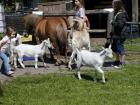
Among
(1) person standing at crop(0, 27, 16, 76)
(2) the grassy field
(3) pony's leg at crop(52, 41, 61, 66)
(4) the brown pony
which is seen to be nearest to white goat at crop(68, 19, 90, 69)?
(4) the brown pony

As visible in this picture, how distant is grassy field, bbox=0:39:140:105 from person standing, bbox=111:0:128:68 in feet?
1.80

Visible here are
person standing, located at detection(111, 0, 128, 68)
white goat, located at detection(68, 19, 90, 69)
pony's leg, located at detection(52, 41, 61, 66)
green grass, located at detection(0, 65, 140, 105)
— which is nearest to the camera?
green grass, located at detection(0, 65, 140, 105)

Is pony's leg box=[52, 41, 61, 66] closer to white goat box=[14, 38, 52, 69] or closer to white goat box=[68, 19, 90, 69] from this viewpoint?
white goat box=[14, 38, 52, 69]

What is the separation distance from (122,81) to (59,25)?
304cm

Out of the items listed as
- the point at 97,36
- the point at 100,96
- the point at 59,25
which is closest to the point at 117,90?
the point at 100,96

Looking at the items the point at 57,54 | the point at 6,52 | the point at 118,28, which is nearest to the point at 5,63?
the point at 6,52

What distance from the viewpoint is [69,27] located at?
13.0m

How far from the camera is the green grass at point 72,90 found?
9.19 metres

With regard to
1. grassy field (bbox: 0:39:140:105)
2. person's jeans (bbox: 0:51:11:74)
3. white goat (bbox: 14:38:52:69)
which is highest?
white goat (bbox: 14:38:52:69)

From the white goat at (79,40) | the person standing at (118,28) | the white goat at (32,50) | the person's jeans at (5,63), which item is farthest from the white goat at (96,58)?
the person's jeans at (5,63)

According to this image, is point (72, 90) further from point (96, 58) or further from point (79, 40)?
point (79, 40)

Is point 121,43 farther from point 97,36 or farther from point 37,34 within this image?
point 97,36

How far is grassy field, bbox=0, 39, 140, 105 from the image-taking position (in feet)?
30.2

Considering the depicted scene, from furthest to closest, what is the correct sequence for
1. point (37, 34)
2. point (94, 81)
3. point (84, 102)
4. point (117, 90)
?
point (37, 34), point (94, 81), point (117, 90), point (84, 102)
